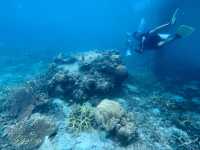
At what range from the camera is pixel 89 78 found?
10602mm

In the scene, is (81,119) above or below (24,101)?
below

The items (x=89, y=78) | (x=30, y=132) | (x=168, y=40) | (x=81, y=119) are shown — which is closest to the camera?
(x=30, y=132)

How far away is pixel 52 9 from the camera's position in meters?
134

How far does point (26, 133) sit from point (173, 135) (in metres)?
5.24

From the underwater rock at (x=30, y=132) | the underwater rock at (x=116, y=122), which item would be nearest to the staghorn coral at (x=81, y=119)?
the underwater rock at (x=116, y=122)

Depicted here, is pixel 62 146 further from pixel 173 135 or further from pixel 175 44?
pixel 175 44

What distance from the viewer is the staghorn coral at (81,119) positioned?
836cm

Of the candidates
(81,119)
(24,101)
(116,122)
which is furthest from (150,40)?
(24,101)

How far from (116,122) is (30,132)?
303 cm

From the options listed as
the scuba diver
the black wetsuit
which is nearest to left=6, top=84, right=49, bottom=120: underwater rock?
the scuba diver

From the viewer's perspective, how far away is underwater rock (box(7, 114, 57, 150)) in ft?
25.2

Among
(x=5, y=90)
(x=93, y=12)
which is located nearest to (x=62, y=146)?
(x=5, y=90)

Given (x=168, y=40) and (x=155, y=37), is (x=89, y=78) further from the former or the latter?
(x=168, y=40)

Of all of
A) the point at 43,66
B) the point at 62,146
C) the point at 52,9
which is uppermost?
the point at 52,9
